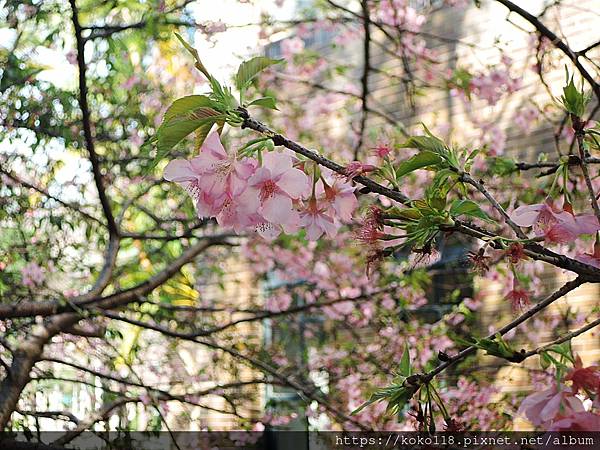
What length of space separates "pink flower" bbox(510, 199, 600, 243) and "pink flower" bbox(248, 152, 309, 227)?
305 mm

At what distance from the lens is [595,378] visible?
2.81ft

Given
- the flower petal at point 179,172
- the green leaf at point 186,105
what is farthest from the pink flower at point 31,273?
the green leaf at point 186,105

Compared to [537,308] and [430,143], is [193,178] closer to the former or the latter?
[430,143]

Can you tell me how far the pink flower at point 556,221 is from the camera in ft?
3.14

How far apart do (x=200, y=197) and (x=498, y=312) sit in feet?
13.7

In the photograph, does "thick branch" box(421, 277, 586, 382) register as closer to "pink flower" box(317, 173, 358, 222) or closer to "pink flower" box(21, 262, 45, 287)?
"pink flower" box(317, 173, 358, 222)

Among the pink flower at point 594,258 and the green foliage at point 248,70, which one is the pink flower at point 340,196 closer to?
the green foliage at point 248,70

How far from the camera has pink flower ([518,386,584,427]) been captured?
0.84 m

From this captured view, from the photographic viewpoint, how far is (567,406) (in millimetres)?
841

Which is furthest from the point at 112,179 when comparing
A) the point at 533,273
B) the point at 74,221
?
the point at 533,273

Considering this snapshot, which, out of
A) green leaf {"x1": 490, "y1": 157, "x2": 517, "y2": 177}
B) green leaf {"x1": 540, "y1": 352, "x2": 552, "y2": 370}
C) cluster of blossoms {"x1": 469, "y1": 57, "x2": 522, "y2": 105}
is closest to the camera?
green leaf {"x1": 540, "y1": 352, "x2": 552, "y2": 370}

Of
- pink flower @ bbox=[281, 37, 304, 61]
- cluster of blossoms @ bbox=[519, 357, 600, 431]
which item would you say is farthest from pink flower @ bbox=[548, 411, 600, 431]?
pink flower @ bbox=[281, 37, 304, 61]

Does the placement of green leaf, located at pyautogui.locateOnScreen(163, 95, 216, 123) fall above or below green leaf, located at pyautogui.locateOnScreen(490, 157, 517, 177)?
below

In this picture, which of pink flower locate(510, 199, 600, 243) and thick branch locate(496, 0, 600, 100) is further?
thick branch locate(496, 0, 600, 100)
